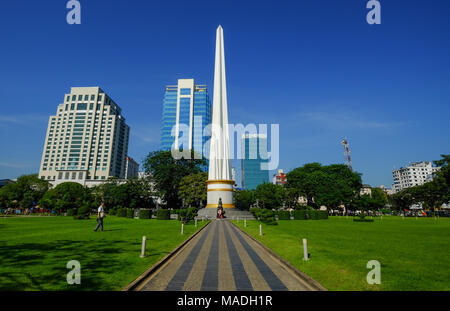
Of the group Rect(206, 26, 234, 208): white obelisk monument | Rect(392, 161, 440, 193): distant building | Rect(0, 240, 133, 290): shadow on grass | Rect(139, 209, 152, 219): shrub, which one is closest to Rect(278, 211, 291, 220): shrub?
Rect(206, 26, 234, 208): white obelisk monument

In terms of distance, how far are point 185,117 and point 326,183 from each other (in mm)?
79370

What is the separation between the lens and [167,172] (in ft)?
193

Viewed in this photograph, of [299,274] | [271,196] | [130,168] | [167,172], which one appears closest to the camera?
[299,274]

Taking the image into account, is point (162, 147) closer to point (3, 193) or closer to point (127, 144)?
point (127, 144)

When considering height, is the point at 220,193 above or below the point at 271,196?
above

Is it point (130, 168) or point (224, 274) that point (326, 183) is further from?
point (130, 168)

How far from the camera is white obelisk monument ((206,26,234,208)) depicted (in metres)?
48.2

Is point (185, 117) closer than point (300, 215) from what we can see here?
No

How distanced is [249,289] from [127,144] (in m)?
159

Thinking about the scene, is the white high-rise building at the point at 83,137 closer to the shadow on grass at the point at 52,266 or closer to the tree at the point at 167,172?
the tree at the point at 167,172

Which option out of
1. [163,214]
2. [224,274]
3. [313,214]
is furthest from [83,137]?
[224,274]

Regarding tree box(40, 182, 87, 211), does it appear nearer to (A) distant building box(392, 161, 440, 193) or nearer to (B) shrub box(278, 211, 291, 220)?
(B) shrub box(278, 211, 291, 220)

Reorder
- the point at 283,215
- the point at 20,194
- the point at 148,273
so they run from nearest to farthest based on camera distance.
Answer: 1. the point at 148,273
2. the point at 283,215
3. the point at 20,194

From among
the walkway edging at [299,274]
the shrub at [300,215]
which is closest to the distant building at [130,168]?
the shrub at [300,215]
